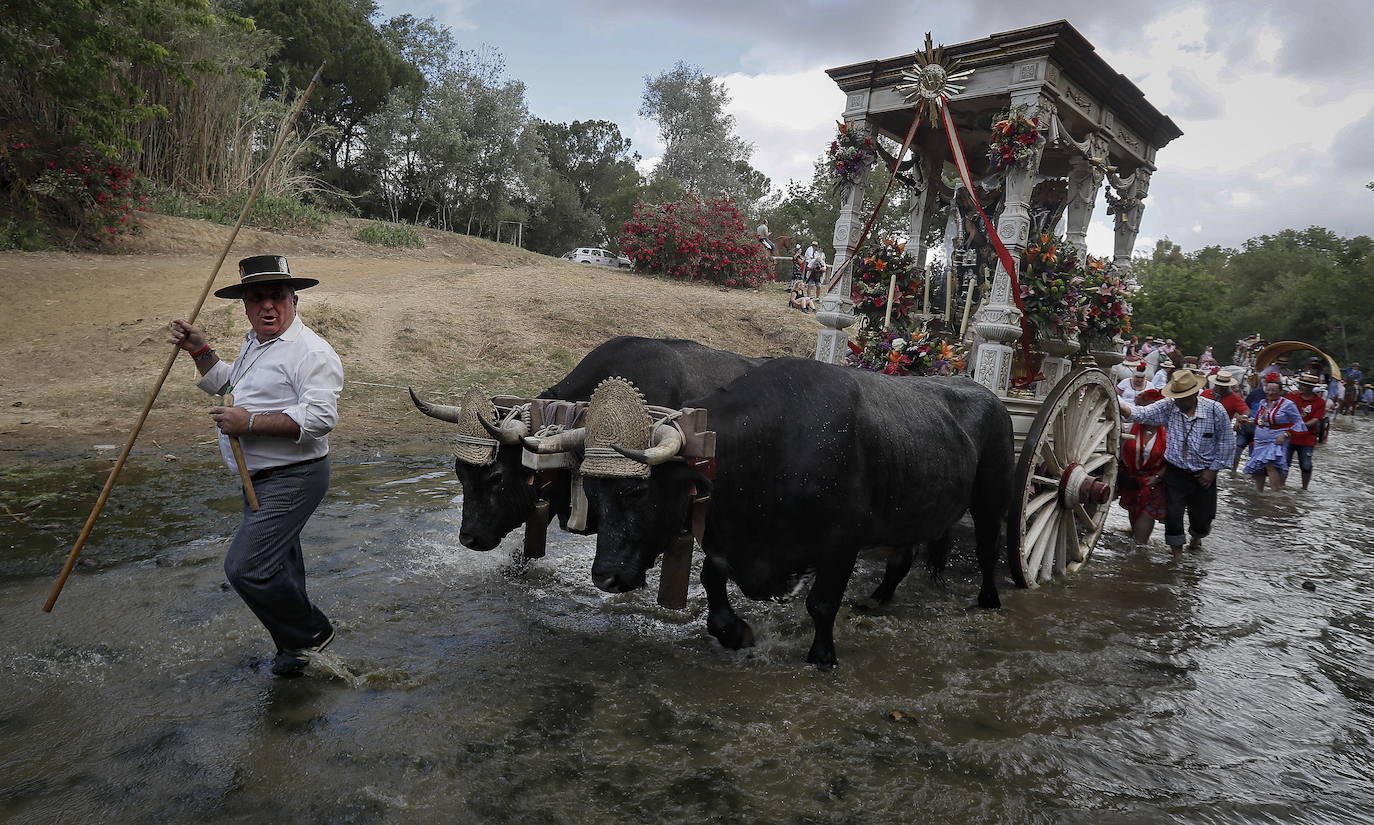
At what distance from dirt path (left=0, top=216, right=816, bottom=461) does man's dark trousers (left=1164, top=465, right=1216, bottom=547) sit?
7.83 metres

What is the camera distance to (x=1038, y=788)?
332cm

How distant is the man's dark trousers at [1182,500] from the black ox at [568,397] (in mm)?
4206

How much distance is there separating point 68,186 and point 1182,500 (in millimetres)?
18021

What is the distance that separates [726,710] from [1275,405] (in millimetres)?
→ 10755

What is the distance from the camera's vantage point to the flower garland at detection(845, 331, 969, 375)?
7.54m

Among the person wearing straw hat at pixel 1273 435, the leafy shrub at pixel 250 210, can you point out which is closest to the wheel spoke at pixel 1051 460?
the person wearing straw hat at pixel 1273 435

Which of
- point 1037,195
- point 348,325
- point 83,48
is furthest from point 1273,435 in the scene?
point 83,48

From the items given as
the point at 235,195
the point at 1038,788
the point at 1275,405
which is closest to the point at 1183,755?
the point at 1038,788

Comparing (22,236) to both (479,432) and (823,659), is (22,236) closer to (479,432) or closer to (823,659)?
(479,432)

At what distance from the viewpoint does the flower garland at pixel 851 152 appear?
829 cm

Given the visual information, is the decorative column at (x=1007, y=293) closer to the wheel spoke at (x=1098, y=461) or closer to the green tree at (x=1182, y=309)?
the wheel spoke at (x=1098, y=461)

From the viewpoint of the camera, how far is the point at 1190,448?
7.08 meters

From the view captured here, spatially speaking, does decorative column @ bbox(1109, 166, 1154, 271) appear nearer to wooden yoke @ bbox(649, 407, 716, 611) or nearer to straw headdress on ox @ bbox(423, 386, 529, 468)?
wooden yoke @ bbox(649, 407, 716, 611)

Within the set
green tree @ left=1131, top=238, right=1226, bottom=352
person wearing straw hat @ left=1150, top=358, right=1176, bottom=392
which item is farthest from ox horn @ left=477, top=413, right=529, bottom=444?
green tree @ left=1131, top=238, right=1226, bottom=352
